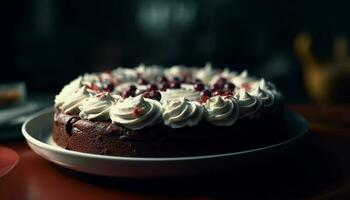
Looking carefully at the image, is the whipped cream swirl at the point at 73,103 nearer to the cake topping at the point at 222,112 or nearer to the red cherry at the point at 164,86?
the red cherry at the point at 164,86

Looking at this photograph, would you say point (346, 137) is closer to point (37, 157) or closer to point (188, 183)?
point (188, 183)

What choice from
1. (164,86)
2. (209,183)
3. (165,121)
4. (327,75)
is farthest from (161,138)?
(327,75)

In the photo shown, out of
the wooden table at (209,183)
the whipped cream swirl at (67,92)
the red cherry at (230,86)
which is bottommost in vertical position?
the wooden table at (209,183)

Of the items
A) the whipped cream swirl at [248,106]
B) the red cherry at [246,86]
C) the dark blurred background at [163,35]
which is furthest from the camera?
the dark blurred background at [163,35]

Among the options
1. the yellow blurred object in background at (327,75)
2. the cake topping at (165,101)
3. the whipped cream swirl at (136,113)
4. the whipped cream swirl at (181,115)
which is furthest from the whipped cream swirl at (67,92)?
the yellow blurred object in background at (327,75)

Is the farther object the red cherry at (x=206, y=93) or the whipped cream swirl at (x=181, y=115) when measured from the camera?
the red cherry at (x=206, y=93)

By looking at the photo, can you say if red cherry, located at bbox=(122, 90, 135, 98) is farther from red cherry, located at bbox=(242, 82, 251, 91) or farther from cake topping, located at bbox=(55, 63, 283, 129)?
red cherry, located at bbox=(242, 82, 251, 91)

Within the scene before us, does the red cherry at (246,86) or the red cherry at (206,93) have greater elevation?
the red cherry at (206,93)
